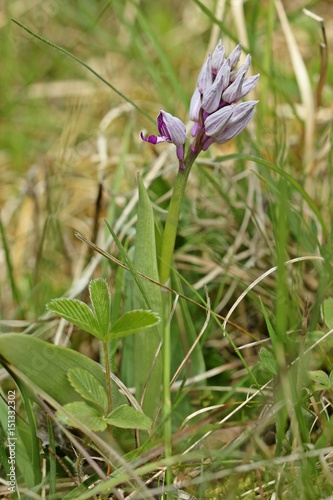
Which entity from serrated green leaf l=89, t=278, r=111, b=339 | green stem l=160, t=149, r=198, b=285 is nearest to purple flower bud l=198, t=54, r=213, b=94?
green stem l=160, t=149, r=198, b=285

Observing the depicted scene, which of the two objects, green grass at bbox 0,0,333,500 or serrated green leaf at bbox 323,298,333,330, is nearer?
green grass at bbox 0,0,333,500

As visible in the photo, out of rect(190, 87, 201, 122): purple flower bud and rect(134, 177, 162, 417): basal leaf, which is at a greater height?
rect(190, 87, 201, 122): purple flower bud

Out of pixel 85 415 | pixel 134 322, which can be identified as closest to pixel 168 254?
pixel 134 322

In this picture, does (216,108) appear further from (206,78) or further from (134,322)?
(134,322)

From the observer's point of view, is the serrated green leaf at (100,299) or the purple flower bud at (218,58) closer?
the serrated green leaf at (100,299)

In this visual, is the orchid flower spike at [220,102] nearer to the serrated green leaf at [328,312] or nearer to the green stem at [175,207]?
the green stem at [175,207]

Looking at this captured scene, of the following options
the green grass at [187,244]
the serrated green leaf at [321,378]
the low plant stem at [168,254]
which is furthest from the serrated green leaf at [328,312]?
the low plant stem at [168,254]

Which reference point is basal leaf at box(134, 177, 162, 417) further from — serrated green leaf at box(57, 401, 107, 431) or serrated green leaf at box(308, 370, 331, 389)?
serrated green leaf at box(308, 370, 331, 389)
